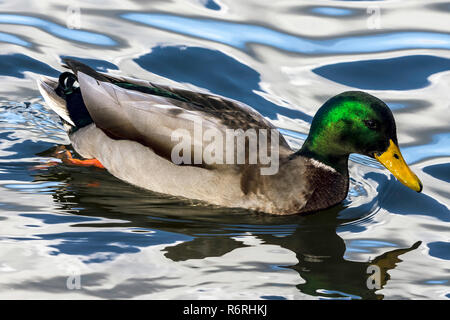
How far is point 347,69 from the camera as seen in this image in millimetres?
10109

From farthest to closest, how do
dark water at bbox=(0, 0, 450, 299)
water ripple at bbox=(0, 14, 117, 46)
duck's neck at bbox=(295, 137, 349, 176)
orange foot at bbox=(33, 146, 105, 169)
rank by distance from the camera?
water ripple at bbox=(0, 14, 117, 46) → orange foot at bbox=(33, 146, 105, 169) → duck's neck at bbox=(295, 137, 349, 176) → dark water at bbox=(0, 0, 450, 299)

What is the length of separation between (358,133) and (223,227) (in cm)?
129

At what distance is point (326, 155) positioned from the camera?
22.7 ft

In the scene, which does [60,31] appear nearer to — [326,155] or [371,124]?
[326,155]

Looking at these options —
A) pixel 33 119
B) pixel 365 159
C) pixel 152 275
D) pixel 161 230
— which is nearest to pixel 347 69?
pixel 365 159

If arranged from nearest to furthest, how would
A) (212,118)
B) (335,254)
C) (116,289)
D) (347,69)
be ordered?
(116,289)
(335,254)
(212,118)
(347,69)

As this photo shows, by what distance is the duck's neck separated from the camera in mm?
6918

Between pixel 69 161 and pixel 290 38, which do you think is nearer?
pixel 69 161

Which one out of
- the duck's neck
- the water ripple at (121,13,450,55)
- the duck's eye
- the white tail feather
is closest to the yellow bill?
the duck's eye

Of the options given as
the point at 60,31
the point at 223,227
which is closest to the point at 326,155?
the point at 223,227

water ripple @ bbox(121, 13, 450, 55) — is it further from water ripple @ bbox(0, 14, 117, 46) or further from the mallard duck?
the mallard duck

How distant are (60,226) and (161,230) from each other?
2.51 ft

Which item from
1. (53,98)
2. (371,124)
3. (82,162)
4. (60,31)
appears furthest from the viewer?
(60,31)

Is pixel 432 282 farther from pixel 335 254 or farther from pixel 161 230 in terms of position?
pixel 161 230
